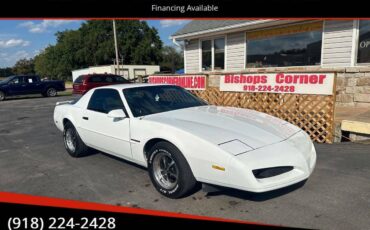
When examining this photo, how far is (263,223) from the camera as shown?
8.97 feet

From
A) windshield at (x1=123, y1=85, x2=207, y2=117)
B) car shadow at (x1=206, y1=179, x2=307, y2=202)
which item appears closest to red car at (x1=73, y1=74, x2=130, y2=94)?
windshield at (x1=123, y1=85, x2=207, y2=117)

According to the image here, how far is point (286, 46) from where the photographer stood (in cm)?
960

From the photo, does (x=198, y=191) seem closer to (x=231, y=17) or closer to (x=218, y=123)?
(x=218, y=123)

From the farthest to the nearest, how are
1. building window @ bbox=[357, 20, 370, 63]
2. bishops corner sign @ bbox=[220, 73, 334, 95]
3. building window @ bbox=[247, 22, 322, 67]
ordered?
building window @ bbox=[247, 22, 322, 67] < building window @ bbox=[357, 20, 370, 63] < bishops corner sign @ bbox=[220, 73, 334, 95]

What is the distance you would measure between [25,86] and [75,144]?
16.9m

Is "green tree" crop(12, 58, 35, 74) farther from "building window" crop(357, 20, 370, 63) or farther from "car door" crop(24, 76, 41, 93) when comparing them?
"building window" crop(357, 20, 370, 63)

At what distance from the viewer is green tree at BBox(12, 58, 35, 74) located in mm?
92500

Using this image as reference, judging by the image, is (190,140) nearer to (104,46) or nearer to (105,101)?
(105,101)

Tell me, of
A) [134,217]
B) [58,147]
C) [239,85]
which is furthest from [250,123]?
[58,147]

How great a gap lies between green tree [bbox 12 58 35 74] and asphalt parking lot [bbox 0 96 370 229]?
332 ft

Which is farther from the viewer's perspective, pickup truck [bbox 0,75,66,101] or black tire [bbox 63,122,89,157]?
pickup truck [bbox 0,75,66,101]

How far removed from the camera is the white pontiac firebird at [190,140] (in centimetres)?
279

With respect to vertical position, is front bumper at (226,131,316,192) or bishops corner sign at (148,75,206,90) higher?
bishops corner sign at (148,75,206,90)

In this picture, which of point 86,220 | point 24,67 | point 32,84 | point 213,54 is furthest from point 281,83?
point 24,67
